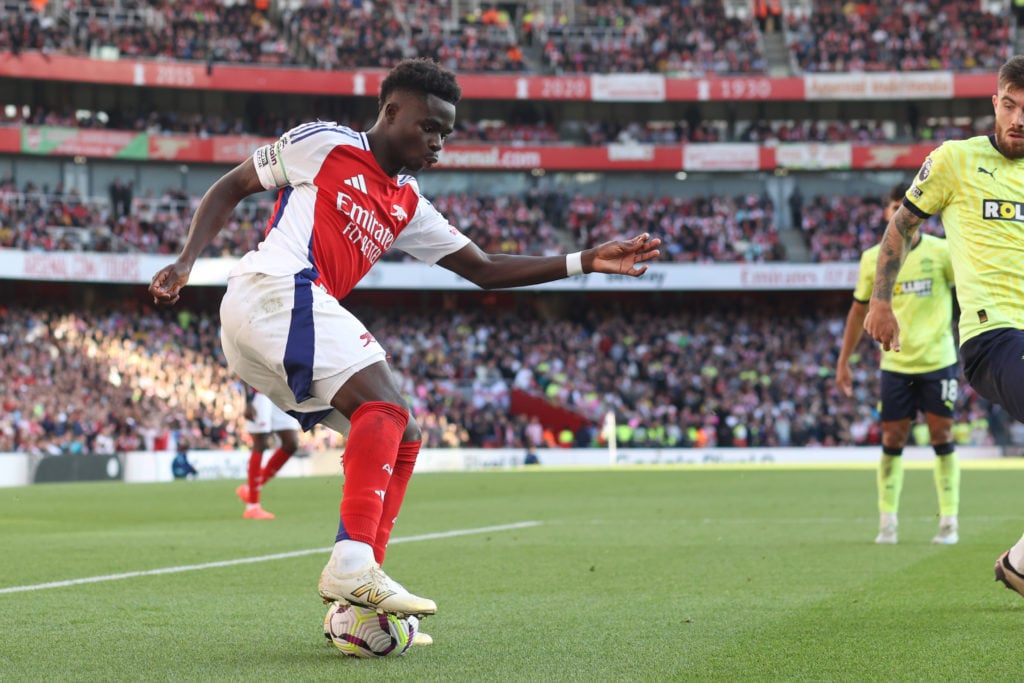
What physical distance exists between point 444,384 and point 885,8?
2508cm

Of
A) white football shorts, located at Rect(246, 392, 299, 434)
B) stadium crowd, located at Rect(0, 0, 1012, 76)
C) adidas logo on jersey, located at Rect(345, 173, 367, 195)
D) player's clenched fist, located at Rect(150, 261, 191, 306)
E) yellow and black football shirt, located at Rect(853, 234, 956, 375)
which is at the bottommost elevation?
white football shorts, located at Rect(246, 392, 299, 434)

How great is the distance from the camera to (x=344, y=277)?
17.5 ft

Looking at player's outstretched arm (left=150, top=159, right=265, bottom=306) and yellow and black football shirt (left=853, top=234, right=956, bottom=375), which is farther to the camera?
yellow and black football shirt (left=853, top=234, right=956, bottom=375)

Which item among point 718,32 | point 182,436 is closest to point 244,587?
point 182,436

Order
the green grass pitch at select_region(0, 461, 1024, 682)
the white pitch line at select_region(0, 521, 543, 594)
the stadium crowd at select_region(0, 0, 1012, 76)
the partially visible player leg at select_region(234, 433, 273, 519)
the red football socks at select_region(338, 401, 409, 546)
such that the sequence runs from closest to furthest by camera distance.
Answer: the green grass pitch at select_region(0, 461, 1024, 682) < the red football socks at select_region(338, 401, 409, 546) < the white pitch line at select_region(0, 521, 543, 594) < the partially visible player leg at select_region(234, 433, 273, 519) < the stadium crowd at select_region(0, 0, 1012, 76)

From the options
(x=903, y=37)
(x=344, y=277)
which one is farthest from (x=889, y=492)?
(x=903, y=37)

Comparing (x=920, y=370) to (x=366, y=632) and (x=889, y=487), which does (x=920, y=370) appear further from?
(x=366, y=632)

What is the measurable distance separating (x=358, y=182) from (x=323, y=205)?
169 millimetres

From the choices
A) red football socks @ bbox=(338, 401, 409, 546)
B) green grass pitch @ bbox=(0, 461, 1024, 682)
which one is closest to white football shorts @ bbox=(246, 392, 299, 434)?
green grass pitch @ bbox=(0, 461, 1024, 682)

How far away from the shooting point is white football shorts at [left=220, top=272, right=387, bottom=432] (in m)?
4.92

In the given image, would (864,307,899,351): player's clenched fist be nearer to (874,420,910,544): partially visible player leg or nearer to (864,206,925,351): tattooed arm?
(864,206,925,351): tattooed arm

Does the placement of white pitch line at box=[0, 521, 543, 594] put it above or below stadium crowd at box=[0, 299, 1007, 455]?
above

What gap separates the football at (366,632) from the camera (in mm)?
4957

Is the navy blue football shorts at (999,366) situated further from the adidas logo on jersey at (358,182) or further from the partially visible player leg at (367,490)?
the adidas logo on jersey at (358,182)
